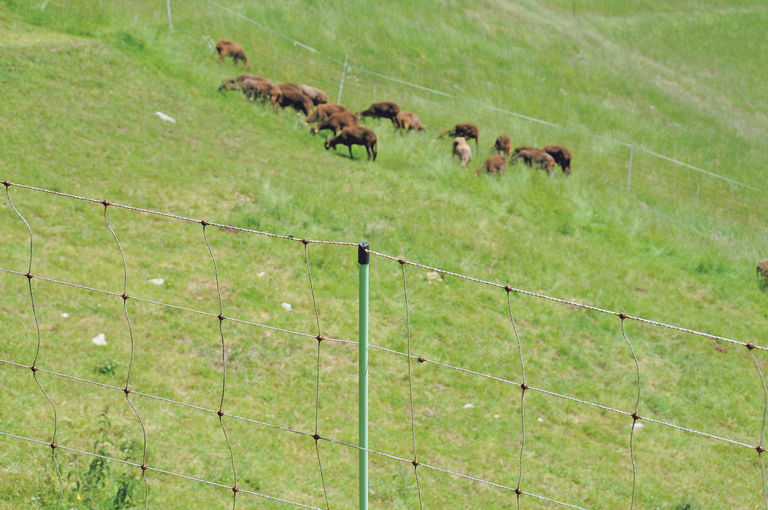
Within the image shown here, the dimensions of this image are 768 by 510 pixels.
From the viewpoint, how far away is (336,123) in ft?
52.7

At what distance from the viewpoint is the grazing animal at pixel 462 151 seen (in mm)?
16519

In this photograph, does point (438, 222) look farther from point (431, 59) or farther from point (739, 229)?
point (431, 59)

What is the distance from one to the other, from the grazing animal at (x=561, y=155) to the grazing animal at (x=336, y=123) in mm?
4618

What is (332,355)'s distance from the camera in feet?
29.8

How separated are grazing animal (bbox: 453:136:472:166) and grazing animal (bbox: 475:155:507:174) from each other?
0.53m

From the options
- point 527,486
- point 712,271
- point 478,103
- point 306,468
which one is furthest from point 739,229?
point 306,468

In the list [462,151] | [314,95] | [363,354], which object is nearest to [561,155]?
[462,151]

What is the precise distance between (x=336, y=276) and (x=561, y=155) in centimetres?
857

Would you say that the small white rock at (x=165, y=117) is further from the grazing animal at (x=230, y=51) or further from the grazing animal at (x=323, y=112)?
the grazing animal at (x=230, y=51)

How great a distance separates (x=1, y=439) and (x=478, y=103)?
1752 centimetres

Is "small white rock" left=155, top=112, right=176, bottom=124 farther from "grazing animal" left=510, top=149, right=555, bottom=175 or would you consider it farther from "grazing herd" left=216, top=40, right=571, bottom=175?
"grazing animal" left=510, top=149, right=555, bottom=175

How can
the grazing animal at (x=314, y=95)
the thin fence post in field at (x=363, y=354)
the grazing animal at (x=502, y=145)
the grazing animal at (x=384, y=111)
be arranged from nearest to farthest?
the thin fence post in field at (x=363, y=354) < the grazing animal at (x=502, y=145) < the grazing animal at (x=384, y=111) < the grazing animal at (x=314, y=95)

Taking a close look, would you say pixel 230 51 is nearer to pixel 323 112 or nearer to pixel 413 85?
pixel 323 112

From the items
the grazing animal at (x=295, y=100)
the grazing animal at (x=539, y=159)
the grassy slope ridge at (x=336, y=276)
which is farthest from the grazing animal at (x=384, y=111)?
the grazing animal at (x=539, y=159)
